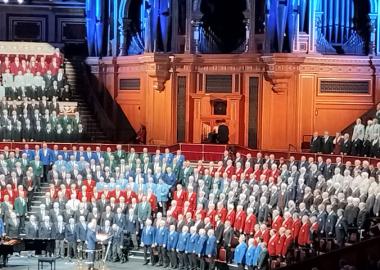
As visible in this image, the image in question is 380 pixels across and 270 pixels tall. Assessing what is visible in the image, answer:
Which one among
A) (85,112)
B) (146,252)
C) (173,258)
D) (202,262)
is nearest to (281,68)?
(85,112)

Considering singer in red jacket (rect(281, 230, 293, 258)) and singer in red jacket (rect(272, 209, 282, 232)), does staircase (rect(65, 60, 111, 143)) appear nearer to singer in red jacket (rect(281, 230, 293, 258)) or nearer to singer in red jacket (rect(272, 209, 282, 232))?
singer in red jacket (rect(272, 209, 282, 232))

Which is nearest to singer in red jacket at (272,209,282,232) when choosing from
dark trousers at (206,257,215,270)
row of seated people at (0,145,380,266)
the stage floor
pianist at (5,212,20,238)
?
row of seated people at (0,145,380,266)

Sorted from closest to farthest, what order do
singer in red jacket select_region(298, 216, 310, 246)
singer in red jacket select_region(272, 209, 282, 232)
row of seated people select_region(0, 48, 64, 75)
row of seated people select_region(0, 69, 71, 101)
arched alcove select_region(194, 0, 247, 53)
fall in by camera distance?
singer in red jacket select_region(298, 216, 310, 246), singer in red jacket select_region(272, 209, 282, 232), row of seated people select_region(0, 69, 71, 101), arched alcove select_region(194, 0, 247, 53), row of seated people select_region(0, 48, 64, 75)

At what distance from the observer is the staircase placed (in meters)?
29.6

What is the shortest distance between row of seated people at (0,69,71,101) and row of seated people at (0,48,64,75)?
239mm

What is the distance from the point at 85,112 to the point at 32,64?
8.36 feet

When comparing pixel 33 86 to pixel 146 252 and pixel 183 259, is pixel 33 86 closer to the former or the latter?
pixel 146 252

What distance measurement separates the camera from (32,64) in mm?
28703

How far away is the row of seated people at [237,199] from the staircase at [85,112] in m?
5.02

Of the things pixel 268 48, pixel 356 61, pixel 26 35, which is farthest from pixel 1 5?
pixel 356 61

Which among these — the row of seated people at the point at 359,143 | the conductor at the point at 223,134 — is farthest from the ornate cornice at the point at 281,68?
the row of seated people at the point at 359,143

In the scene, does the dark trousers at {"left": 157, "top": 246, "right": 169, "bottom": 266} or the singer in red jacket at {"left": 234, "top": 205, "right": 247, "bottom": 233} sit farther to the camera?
the dark trousers at {"left": 157, "top": 246, "right": 169, "bottom": 266}

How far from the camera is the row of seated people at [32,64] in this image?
28.6 meters

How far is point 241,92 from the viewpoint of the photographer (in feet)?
91.0
